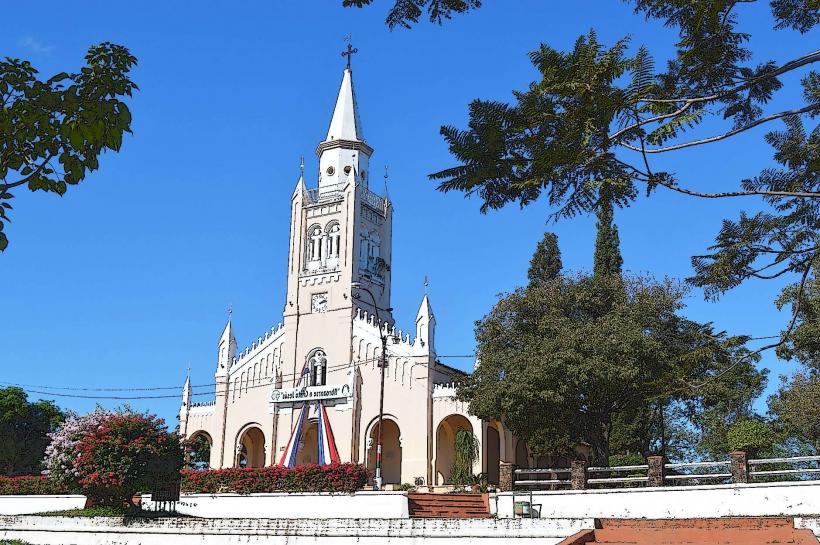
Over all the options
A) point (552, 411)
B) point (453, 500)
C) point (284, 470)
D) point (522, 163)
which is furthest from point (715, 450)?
point (522, 163)

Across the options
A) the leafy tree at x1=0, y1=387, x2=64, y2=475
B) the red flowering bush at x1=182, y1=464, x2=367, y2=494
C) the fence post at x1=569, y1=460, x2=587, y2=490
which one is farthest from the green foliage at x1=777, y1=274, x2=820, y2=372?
the leafy tree at x1=0, y1=387, x2=64, y2=475

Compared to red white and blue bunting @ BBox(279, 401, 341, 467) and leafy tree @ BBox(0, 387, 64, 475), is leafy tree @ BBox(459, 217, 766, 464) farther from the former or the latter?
leafy tree @ BBox(0, 387, 64, 475)

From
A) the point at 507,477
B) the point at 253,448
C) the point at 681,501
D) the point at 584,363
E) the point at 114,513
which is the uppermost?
the point at 584,363

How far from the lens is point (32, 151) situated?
717cm

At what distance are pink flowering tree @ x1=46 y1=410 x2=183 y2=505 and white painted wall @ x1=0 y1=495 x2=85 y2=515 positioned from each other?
5.30 meters

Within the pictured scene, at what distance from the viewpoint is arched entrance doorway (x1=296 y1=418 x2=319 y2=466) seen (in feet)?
134

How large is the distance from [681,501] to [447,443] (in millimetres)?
18223

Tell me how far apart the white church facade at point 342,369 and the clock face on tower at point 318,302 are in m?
0.05

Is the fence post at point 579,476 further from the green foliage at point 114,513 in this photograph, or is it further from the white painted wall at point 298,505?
the green foliage at point 114,513

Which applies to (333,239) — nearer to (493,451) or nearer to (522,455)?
(493,451)

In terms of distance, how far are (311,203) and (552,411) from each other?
62.3ft

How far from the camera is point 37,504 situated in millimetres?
32094

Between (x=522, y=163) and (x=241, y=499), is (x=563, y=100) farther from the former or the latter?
(x=241, y=499)

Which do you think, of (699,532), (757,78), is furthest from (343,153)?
(757,78)
